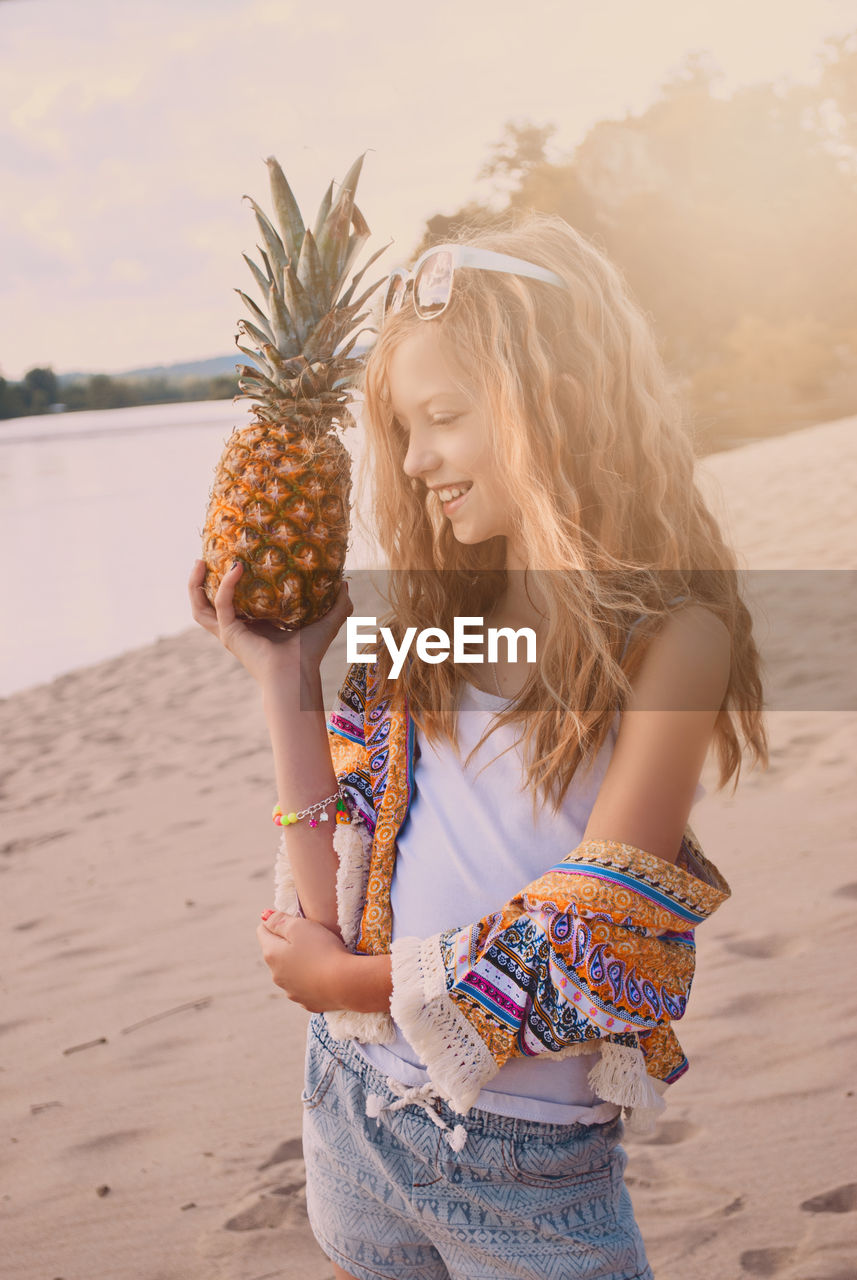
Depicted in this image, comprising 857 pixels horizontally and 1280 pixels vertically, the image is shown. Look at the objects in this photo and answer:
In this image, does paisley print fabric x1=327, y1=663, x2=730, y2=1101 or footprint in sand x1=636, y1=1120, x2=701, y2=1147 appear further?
footprint in sand x1=636, y1=1120, x2=701, y2=1147

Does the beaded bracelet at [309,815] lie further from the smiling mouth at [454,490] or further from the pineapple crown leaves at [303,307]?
the pineapple crown leaves at [303,307]

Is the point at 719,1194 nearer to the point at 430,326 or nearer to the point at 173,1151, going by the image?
the point at 173,1151

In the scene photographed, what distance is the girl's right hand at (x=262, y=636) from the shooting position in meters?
1.50

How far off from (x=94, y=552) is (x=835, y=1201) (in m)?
16.2

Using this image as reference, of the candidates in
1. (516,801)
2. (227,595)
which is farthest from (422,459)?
(516,801)

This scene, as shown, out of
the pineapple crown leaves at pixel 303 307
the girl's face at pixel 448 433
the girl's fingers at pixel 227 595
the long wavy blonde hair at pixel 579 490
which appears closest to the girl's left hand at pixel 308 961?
the long wavy blonde hair at pixel 579 490

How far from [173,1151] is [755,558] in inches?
284

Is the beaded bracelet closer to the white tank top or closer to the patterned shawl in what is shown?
the white tank top

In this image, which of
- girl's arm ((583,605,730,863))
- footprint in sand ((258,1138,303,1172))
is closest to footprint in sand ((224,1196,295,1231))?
footprint in sand ((258,1138,303,1172))

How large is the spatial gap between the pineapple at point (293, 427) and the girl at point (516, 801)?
0.07m

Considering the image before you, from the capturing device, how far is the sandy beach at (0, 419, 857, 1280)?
7.96 feet

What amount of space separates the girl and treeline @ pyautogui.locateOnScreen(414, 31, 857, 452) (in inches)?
455

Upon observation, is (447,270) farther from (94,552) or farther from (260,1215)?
(94,552)

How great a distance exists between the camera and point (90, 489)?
25250 millimetres
